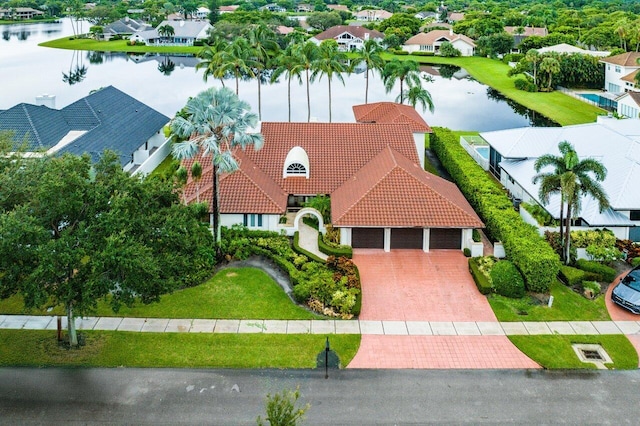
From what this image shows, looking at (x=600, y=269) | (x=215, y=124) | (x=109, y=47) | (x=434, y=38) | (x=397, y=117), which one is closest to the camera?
(x=215, y=124)

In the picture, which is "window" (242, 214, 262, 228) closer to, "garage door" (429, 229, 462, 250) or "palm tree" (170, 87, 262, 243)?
"palm tree" (170, 87, 262, 243)

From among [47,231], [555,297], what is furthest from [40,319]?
[555,297]

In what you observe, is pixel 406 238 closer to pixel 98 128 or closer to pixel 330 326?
pixel 330 326

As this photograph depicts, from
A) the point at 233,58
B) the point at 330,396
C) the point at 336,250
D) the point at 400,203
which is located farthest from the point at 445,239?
the point at 233,58

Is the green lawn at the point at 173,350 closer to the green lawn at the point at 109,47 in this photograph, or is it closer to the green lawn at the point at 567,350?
the green lawn at the point at 567,350

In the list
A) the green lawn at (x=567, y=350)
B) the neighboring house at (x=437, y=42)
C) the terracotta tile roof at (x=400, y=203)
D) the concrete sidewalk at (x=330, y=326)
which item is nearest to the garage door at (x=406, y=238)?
the terracotta tile roof at (x=400, y=203)

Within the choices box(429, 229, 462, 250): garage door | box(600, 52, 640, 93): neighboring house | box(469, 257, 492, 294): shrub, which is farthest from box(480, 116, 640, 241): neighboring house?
box(600, 52, 640, 93): neighboring house

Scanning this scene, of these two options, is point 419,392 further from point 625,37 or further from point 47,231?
point 625,37
